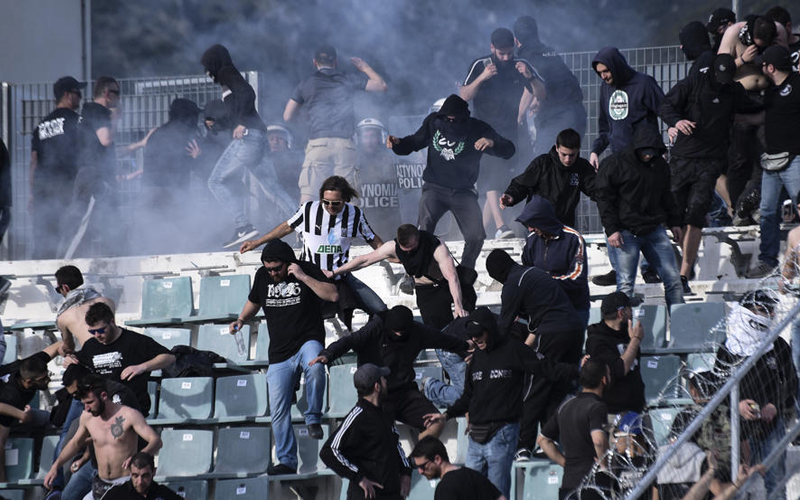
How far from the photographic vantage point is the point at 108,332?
8758 millimetres

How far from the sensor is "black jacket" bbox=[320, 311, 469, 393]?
328 inches

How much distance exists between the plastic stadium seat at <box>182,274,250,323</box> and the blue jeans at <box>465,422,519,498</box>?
11.1ft

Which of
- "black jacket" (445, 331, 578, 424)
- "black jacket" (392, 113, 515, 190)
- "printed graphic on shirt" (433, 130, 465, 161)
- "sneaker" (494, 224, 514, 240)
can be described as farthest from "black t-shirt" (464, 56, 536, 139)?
"black jacket" (445, 331, 578, 424)

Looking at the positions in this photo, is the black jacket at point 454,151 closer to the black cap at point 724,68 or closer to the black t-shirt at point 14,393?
the black cap at point 724,68

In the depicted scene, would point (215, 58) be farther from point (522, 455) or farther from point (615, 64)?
point (522, 455)

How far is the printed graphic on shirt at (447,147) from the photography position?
10.8 m

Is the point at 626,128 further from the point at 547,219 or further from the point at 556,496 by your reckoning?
the point at 556,496

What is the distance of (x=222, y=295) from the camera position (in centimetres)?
1064

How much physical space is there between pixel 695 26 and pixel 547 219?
11.0 feet

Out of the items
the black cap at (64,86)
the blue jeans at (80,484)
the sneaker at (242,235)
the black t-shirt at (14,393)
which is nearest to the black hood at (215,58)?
the black cap at (64,86)

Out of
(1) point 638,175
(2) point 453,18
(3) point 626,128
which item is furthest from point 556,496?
(2) point 453,18

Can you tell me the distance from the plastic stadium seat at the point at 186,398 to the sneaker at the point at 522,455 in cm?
261

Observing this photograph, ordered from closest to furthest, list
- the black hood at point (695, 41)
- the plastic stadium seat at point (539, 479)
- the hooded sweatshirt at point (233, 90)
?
1. the plastic stadium seat at point (539, 479)
2. the black hood at point (695, 41)
3. the hooded sweatshirt at point (233, 90)

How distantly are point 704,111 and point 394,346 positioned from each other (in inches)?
145
